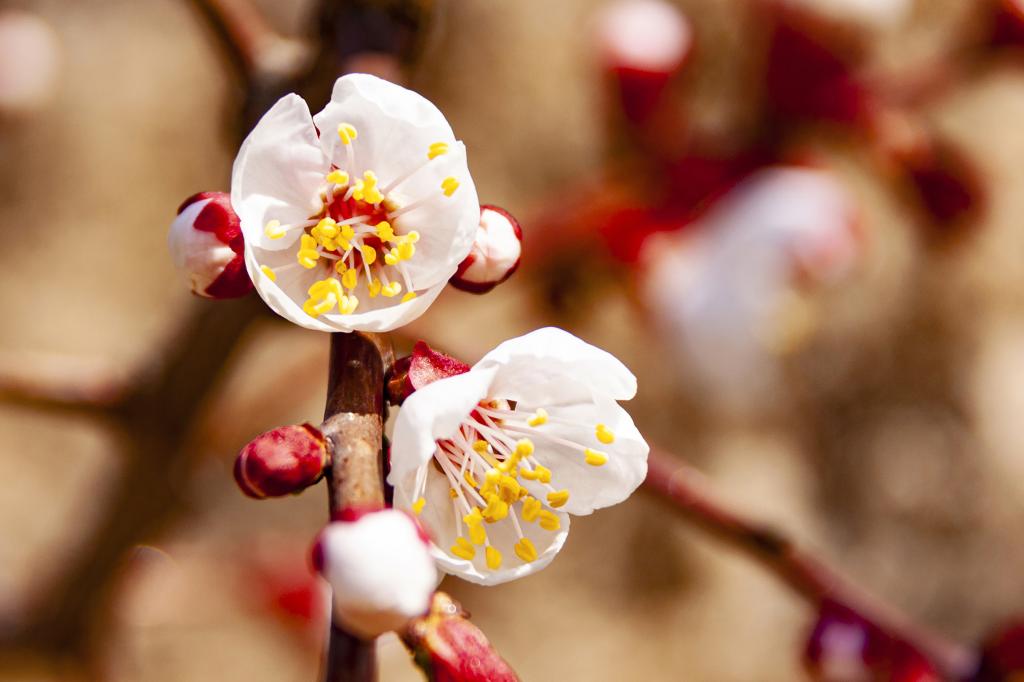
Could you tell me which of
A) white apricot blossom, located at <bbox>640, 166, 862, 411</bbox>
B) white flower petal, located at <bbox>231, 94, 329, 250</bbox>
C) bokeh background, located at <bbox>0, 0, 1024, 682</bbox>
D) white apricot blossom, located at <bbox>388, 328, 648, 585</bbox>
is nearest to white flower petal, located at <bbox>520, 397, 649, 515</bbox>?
white apricot blossom, located at <bbox>388, 328, 648, 585</bbox>

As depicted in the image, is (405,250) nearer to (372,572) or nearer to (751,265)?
(372,572)

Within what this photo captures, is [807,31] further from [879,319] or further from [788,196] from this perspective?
[879,319]

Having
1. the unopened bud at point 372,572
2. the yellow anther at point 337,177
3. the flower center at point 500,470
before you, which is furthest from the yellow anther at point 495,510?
the yellow anther at point 337,177

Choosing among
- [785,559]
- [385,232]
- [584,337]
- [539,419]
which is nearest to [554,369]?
[539,419]

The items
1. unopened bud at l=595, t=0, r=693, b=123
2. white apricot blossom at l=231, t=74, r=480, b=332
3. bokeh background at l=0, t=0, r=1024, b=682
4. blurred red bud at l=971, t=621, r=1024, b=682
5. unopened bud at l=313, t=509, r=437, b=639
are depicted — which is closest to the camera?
unopened bud at l=313, t=509, r=437, b=639

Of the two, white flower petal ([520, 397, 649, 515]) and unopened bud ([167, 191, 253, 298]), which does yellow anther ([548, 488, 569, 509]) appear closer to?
white flower petal ([520, 397, 649, 515])

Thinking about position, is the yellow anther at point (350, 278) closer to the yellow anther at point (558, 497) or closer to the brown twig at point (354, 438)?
the brown twig at point (354, 438)

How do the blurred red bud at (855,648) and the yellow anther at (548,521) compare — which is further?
the blurred red bud at (855,648)
